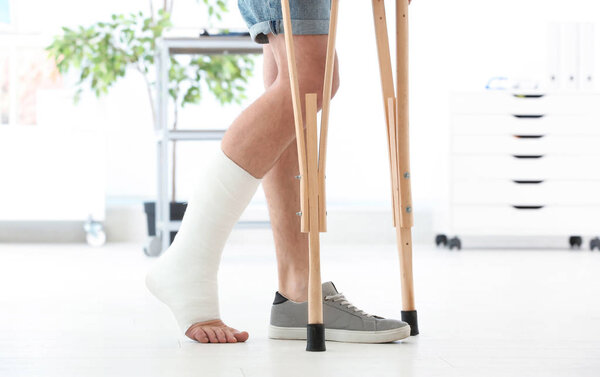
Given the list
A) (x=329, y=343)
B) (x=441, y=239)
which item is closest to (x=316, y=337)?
(x=329, y=343)

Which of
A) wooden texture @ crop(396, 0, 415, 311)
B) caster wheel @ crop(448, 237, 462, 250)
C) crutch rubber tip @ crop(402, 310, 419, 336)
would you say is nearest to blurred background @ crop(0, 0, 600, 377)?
caster wheel @ crop(448, 237, 462, 250)

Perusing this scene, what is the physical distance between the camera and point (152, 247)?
3.59 m

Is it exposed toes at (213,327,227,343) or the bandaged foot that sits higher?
the bandaged foot

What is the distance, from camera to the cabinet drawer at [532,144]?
13.5 feet

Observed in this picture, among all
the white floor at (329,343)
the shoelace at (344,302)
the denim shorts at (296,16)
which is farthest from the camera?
the shoelace at (344,302)

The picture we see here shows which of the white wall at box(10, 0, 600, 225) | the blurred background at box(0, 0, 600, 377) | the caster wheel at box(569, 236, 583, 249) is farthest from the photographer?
the white wall at box(10, 0, 600, 225)

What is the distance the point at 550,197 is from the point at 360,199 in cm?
97

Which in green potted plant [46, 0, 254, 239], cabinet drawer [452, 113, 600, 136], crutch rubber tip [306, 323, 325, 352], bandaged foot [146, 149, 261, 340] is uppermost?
green potted plant [46, 0, 254, 239]

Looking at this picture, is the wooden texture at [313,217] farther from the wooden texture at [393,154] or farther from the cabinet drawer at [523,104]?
the cabinet drawer at [523,104]

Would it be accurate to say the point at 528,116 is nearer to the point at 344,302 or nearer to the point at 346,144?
the point at 346,144

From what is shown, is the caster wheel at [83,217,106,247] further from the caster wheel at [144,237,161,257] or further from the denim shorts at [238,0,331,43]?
A: the denim shorts at [238,0,331,43]

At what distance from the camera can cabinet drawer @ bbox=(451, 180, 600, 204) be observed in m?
4.12

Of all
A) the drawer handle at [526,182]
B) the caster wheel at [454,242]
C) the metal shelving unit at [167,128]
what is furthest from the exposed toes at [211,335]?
the drawer handle at [526,182]

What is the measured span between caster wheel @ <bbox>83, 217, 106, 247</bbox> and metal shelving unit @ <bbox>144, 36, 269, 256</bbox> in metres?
0.70
